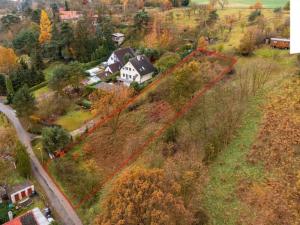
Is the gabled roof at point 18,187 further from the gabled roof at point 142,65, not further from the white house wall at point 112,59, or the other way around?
the white house wall at point 112,59

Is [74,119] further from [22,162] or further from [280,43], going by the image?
[280,43]

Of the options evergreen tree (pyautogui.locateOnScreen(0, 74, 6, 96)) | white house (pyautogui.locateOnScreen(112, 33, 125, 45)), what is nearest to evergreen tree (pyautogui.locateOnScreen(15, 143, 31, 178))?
evergreen tree (pyautogui.locateOnScreen(0, 74, 6, 96))

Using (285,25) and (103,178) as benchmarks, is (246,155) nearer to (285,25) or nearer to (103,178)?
(103,178)

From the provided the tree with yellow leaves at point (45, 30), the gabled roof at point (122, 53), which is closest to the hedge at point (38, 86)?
the gabled roof at point (122, 53)

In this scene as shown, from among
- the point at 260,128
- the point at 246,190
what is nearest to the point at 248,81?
the point at 260,128

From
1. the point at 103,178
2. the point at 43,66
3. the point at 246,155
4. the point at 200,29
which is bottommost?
the point at 103,178

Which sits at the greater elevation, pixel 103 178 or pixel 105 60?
pixel 105 60

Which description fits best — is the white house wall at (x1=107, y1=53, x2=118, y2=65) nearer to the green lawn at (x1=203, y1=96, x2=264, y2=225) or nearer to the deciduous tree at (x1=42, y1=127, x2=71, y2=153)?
the deciduous tree at (x1=42, y1=127, x2=71, y2=153)
